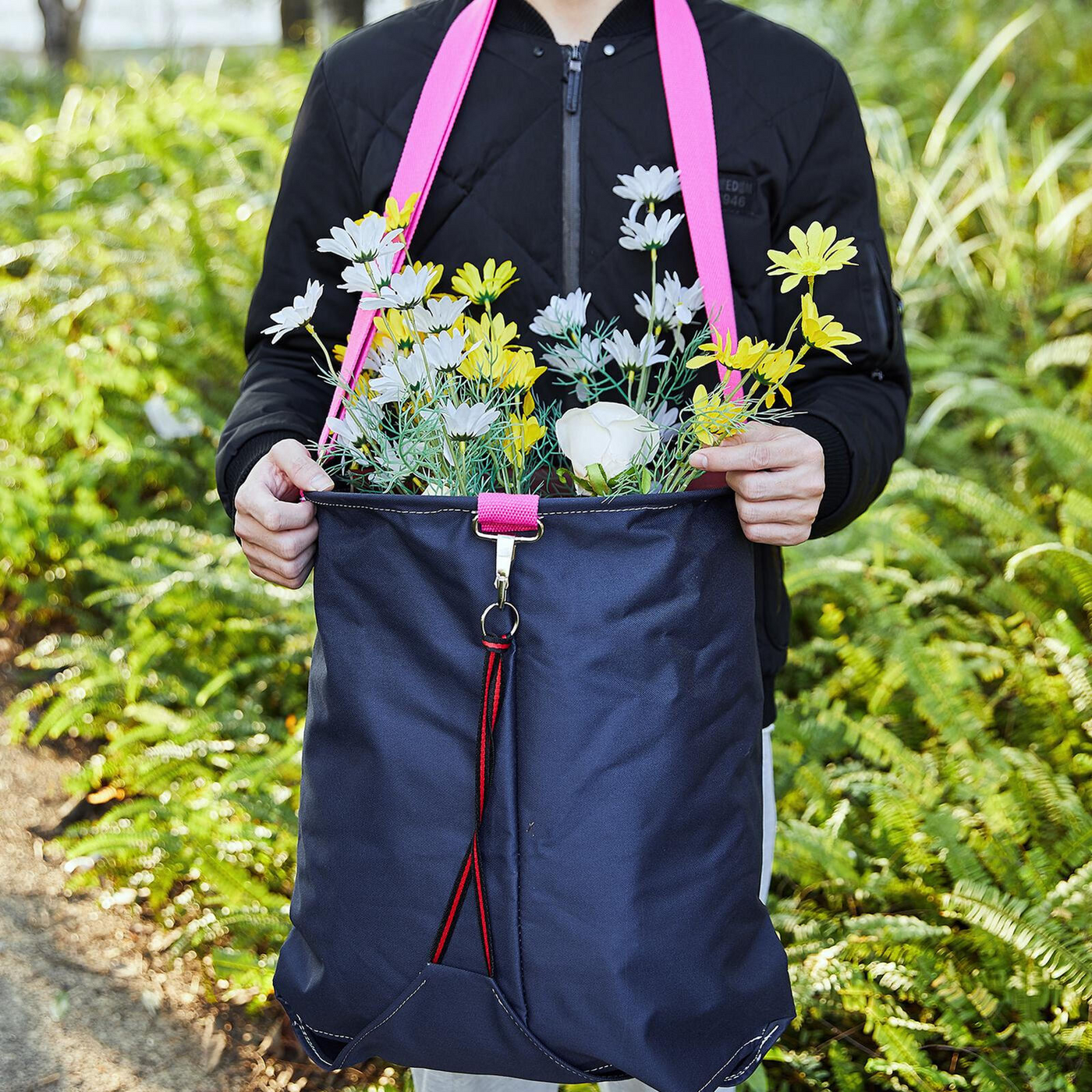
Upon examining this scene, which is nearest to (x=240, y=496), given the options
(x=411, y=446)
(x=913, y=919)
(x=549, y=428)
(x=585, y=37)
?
(x=411, y=446)

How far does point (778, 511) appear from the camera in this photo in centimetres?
119

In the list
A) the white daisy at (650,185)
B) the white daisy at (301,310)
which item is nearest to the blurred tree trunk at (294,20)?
the white daisy at (650,185)

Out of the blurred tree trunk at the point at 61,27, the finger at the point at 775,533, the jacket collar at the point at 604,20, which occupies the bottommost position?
the finger at the point at 775,533

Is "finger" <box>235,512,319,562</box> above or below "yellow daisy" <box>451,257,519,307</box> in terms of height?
below

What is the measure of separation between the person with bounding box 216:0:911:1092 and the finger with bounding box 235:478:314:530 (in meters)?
0.12

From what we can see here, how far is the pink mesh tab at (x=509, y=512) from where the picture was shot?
3.57 feet

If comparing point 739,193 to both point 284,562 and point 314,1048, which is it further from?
point 314,1048

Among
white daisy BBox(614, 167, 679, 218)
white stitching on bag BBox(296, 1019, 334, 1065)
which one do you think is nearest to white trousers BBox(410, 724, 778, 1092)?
white stitching on bag BBox(296, 1019, 334, 1065)

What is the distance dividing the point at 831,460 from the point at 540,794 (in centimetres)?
57

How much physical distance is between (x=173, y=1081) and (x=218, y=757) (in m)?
0.83

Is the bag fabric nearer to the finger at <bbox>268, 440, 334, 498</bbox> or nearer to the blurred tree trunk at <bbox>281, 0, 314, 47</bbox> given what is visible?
the finger at <bbox>268, 440, 334, 498</bbox>

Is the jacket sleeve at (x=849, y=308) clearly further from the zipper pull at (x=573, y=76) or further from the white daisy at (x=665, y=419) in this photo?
the zipper pull at (x=573, y=76)

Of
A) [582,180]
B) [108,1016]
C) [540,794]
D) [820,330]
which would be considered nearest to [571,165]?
[582,180]

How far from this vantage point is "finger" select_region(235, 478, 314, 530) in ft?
4.15
